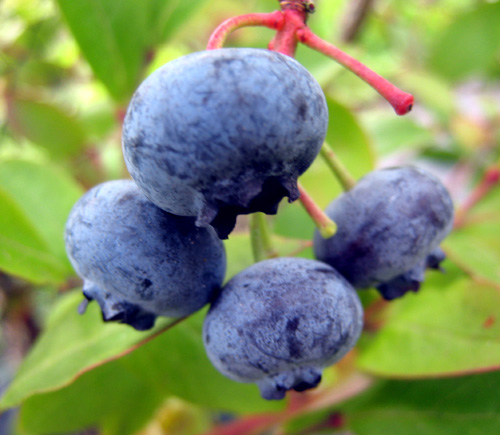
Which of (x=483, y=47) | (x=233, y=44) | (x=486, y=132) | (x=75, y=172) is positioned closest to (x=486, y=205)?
(x=486, y=132)

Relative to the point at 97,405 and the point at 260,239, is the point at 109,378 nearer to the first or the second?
the point at 97,405

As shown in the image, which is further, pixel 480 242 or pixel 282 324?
pixel 480 242

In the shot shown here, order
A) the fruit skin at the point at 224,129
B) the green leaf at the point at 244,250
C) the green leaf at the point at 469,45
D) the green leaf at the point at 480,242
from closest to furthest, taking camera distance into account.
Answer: the fruit skin at the point at 224,129 → the green leaf at the point at 244,250 → the green leaf at the point at 480,242 → the green leaf at the point at 469,45

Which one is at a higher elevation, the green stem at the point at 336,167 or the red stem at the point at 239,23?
the red stem at the point at 239,23

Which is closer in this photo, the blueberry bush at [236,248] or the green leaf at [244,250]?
the blueberry bush at [236,248]

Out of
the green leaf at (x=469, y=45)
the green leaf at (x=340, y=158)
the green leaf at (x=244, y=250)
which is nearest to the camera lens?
the green leaf at (x=244, y=250)

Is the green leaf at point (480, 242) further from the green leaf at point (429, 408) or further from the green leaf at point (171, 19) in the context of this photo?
the green leaf at point (171, 19)

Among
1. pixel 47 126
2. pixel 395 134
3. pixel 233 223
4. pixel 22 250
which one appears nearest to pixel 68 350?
pixel 22 250

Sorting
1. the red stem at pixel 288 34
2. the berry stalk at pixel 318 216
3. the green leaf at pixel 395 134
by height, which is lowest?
the green leaf at pixel 395 134

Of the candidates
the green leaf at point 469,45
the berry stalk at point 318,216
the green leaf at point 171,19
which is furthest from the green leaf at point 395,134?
the berry stalk at point 318,216
